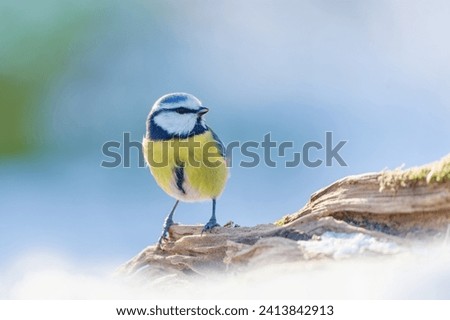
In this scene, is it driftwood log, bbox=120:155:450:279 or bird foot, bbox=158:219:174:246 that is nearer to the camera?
driftwood log, bbox=120:155:450:279

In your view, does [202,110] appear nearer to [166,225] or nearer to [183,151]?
[183,151]

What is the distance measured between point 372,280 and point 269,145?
583mm

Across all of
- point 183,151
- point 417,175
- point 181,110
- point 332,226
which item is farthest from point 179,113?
point 417,175

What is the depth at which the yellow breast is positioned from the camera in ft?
6.90

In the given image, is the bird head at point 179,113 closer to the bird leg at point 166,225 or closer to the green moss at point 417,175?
the bird leg at point 166,225

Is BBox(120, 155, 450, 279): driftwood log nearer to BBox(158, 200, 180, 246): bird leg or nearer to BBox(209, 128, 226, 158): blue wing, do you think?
BBox(158, 200, 180, 246): bird leg

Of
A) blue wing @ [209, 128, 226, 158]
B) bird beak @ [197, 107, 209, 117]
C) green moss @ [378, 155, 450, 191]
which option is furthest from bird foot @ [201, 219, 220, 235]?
green moss @ [378, 155, 450, 191]

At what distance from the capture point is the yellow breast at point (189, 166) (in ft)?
6.90

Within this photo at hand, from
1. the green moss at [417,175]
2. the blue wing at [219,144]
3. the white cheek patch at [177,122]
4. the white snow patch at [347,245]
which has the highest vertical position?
the white cheek patch at [177,122]

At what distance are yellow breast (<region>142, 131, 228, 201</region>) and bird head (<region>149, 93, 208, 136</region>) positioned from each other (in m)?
0.04

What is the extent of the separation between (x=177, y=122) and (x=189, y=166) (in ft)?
0.49

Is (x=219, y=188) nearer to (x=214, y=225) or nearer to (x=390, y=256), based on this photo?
(x=214, y=225)

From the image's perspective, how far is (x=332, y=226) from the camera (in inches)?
70.6

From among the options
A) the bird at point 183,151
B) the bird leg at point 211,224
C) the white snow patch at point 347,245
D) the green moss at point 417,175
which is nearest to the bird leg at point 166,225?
the bird at point 183,151
